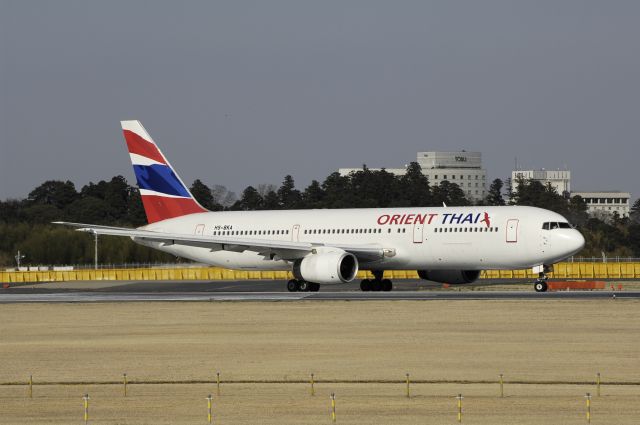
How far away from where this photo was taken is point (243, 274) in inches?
3184

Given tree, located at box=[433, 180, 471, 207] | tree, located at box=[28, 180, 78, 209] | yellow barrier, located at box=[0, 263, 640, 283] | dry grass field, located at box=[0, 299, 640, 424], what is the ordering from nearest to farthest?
dry grass field, located at box=[0, 299, 640, 424], yellow barrier, located at box=[0, 263, 640, 283], tree, located at box=[433, 180, 471, 207], tree, located at box=[28, 180, 78, 209]

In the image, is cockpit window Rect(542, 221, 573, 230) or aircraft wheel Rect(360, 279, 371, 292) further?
aircraft wheel Rect(360, 279, 371, 292)

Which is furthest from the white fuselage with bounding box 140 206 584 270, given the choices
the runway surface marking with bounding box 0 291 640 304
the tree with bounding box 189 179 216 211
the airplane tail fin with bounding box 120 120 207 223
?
the tree with bounding box 189 179 216 211

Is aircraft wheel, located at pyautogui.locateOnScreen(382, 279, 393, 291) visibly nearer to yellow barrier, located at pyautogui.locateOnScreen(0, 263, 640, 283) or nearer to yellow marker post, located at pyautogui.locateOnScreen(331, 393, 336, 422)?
yellow barrier, located at pyautogui.locateOnScreen(0, 263, 640, 283)

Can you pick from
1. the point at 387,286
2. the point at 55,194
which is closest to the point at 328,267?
the point at 387,286

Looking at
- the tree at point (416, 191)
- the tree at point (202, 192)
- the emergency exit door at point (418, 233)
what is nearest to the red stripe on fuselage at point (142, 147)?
the emergency exit door at point (418, 233)

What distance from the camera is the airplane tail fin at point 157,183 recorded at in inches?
2662

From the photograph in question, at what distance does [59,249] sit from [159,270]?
21131mm

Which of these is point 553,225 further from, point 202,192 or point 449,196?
point 202,192

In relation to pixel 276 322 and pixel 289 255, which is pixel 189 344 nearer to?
pixel 276 322

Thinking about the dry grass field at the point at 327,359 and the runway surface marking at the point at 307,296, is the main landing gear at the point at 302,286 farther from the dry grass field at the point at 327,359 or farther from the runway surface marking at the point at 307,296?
the dry grass field at the point at 327,359

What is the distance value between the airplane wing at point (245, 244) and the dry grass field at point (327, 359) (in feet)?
36.5

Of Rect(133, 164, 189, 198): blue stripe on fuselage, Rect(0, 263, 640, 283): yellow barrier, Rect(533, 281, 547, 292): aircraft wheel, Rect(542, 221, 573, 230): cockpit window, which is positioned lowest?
Rect(533, 281, 547, 292): aircraft wheel

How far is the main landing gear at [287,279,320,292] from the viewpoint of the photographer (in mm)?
59500
